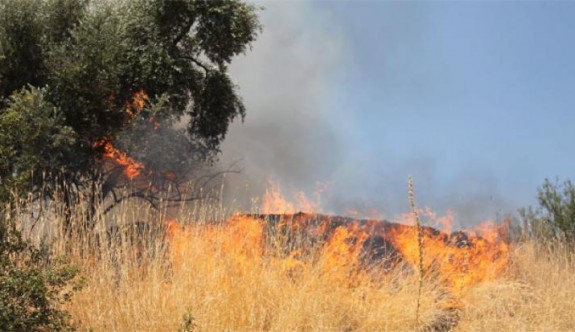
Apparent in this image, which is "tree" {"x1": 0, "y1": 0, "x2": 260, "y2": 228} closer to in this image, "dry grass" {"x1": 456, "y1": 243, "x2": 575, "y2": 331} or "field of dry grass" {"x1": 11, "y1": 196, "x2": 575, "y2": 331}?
"field of dry grass" {"x1": 11, "y1": 196, "x2": 575, "y2": 331}

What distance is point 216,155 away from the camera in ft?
63.0

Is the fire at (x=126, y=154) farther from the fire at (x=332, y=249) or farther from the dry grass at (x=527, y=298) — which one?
the dry grass at (x=527, y=298)

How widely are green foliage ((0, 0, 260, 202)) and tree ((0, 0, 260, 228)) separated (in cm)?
3

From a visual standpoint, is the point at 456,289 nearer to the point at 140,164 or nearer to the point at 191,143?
the point at 140,164

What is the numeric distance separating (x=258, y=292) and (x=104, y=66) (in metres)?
9.33

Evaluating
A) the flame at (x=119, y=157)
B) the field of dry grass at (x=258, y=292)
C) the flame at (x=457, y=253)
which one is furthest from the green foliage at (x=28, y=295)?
the flame at (x=119, y=157)

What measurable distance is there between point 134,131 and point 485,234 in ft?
29.9

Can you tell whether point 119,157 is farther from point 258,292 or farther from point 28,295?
point 28,295

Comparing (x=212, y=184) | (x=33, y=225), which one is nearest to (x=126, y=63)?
(x=212, y=184)

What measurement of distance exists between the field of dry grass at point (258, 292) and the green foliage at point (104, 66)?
626cm

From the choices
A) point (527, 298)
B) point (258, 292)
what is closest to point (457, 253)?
point (527, 298)

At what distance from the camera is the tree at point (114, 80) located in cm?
1496

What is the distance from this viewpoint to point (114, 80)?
606 inches

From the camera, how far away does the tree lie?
1496 centimetres
